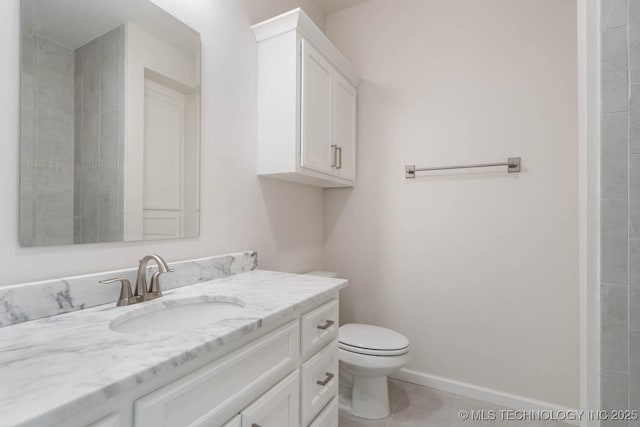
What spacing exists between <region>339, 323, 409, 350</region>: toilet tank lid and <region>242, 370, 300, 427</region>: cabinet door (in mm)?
738

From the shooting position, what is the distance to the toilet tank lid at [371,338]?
5.44ft

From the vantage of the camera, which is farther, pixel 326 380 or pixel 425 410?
pixel 425 410

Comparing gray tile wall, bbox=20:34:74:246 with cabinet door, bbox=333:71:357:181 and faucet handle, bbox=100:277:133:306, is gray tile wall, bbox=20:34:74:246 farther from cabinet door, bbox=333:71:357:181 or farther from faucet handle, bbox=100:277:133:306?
cabinet door, bbox=333:71:357:181

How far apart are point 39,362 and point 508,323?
6.98 ft

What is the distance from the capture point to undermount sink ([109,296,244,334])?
93cm

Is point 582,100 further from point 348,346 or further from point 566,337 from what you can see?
point 348,346

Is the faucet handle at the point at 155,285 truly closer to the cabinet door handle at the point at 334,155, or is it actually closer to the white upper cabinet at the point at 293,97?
the white upper cabinet at the point at 293,97

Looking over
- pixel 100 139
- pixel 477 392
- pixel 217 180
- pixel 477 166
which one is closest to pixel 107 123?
pixel 100 139

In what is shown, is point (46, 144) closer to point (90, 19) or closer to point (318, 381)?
point (90, 19)

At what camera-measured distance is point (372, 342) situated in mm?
1704

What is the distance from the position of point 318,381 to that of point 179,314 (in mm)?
554

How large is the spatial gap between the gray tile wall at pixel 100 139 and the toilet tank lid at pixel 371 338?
127 centimetres

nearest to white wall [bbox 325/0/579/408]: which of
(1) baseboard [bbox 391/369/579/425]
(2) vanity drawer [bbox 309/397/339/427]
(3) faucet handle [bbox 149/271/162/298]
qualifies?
(1) baseboard [bbox 391/369/579/425]

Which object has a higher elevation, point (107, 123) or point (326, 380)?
point (107, 123)
